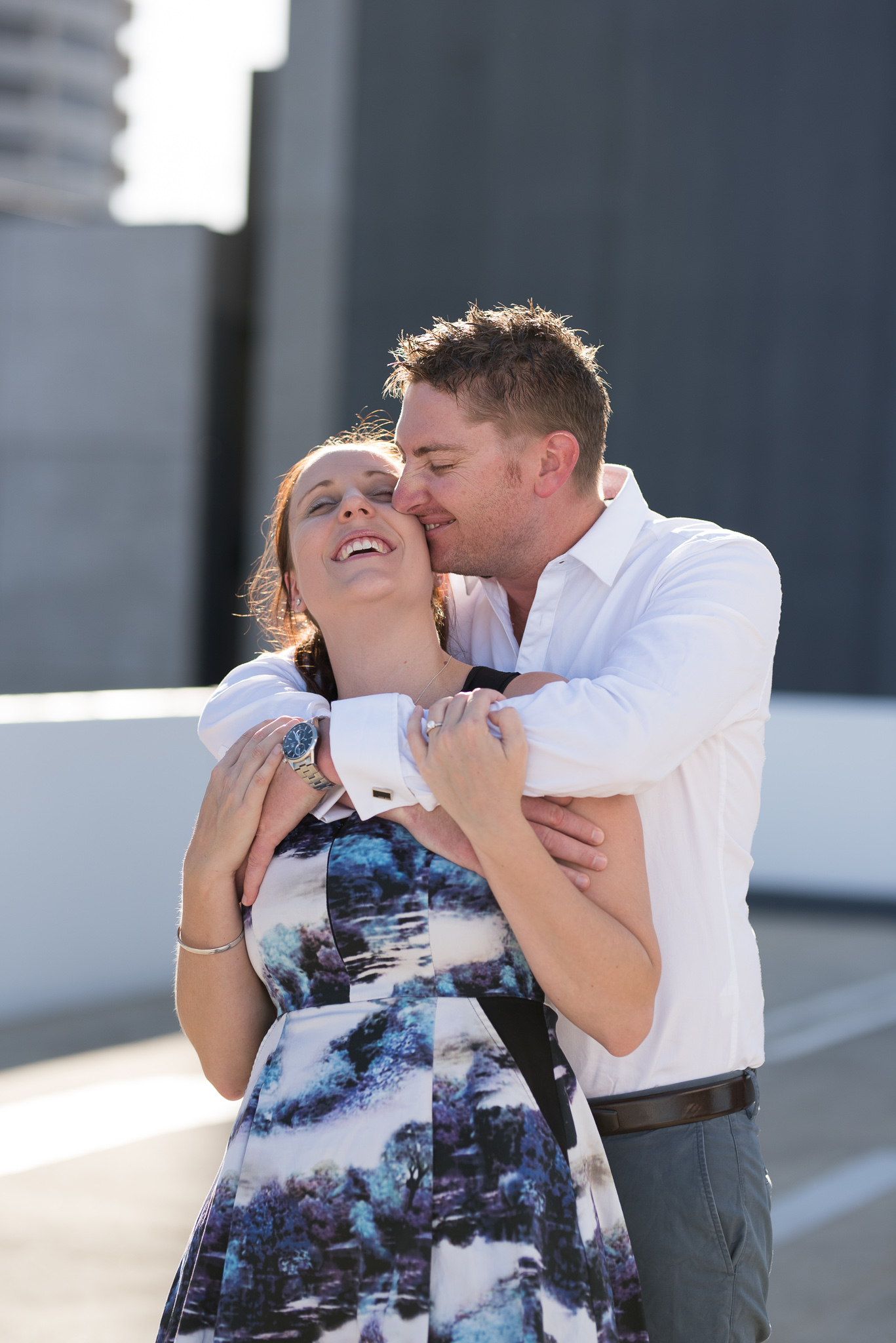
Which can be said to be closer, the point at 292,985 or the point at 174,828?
the point at 292,985

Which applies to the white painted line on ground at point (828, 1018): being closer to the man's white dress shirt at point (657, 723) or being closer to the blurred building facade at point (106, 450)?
the man's white dress shirt at point (657, 723)

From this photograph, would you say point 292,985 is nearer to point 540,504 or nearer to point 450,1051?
point 450,1051

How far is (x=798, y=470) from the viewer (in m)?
12.5

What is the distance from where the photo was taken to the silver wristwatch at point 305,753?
65.2 inches

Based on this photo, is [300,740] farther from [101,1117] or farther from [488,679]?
[101,1117]

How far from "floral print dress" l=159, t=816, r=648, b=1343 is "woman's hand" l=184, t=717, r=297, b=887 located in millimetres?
63

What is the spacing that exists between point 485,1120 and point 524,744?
0.41 meters

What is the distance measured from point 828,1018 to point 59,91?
265ft

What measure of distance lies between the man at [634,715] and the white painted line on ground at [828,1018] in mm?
3710

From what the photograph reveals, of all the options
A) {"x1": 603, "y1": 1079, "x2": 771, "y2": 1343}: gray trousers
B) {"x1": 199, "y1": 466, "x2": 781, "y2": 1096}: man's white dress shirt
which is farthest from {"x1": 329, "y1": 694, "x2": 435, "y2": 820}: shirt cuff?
{"x1": 603, "y1": 1079, "x2": 771, "y2": 1343}: gray trousers

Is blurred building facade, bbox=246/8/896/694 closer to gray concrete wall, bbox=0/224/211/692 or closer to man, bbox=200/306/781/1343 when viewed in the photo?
gray concrete wall, bbox=0/224/211/692

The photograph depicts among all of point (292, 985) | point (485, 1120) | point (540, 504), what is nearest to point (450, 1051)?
point (485, 1120)

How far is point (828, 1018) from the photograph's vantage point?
19.7 ft

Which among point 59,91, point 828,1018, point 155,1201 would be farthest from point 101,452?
point 59,91
